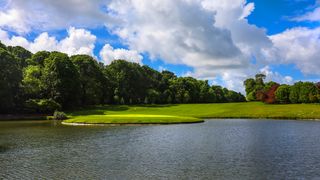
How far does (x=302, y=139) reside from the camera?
1740 inches

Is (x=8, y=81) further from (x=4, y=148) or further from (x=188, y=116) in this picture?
(x=4, y=148)

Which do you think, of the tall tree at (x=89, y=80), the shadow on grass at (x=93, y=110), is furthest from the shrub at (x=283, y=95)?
the tall tree at (x=89, y=80)

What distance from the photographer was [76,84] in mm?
118312

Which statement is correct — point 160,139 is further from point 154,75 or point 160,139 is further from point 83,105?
point 154,75

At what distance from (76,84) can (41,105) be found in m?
17.2

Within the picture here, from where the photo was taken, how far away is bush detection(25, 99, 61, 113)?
104m

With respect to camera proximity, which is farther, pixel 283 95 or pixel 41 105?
pixel 283 95

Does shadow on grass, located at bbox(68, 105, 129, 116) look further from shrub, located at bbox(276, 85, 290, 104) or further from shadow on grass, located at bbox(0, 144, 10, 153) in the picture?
shadow on grass, located at bbox(0, 144, 10, 153)

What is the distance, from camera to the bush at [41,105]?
104 meters

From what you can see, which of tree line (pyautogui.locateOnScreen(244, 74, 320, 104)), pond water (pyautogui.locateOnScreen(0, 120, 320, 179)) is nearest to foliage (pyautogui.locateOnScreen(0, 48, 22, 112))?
pond water (pyautogui.locateOnScreen(0, 120, 320, 179))

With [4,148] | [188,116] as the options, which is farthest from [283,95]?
[4,148]

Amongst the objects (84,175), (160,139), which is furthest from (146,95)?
(84,175)

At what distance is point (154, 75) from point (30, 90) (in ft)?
283

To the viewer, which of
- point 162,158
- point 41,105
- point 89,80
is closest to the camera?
point 162,158
